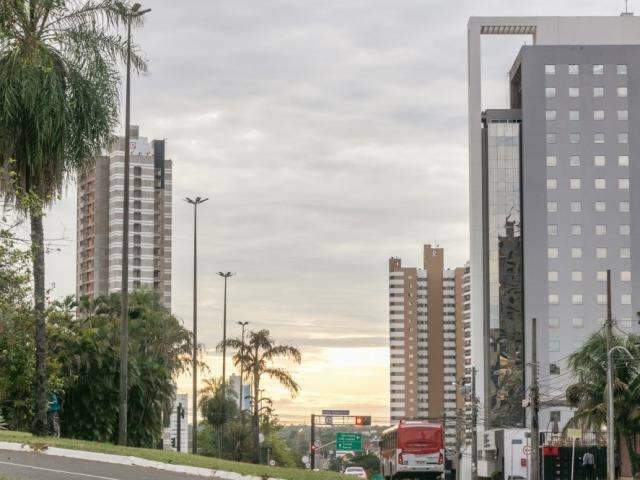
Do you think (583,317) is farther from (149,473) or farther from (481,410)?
(149,473)

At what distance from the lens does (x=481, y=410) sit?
6171 inches

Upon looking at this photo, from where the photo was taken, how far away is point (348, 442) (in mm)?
112625

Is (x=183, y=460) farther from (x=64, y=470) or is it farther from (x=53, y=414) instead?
(x=53, y=414)

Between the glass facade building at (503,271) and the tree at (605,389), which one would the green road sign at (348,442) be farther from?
the tree at (605,389)

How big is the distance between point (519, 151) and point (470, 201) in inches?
371

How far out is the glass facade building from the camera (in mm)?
151125

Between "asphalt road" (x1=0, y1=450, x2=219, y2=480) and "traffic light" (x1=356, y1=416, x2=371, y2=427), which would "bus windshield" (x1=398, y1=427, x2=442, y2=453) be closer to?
"asphalt road" (x1=0, y1=450, x2=219, y2=480)

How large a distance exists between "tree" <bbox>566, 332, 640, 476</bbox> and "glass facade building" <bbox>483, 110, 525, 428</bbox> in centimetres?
8530

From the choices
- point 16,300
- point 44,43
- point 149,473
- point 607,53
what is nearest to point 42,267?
point 16,300

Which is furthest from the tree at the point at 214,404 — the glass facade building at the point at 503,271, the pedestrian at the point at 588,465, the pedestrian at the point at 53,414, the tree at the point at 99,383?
the pedestrian at the point at 53,414

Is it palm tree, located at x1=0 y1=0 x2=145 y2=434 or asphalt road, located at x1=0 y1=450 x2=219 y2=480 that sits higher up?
palm tree, located at x1=0 y1=0 x2=145 y2=434

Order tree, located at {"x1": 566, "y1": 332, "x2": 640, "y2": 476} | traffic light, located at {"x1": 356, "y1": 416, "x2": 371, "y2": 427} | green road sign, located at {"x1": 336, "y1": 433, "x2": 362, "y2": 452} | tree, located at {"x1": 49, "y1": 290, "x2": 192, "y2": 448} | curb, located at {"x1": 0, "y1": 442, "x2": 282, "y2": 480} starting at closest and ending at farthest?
curb, located at {"x1": 0, "y1": 442, "x2": 282, "y2": 480} < tree, located at {"x1": 49, "y1": 290, "x2": 192, "y2": 448} < tree, located at {"x1": 566, "y1": 332, "x2": 640, "y2": 476} < green road sign, located at {"x1": 336, "y1": 433, "x2": 362, "y2": 452} < traffic light, located at {"x1": 356, "y1": 416, "x2": 371, "y2": 427}

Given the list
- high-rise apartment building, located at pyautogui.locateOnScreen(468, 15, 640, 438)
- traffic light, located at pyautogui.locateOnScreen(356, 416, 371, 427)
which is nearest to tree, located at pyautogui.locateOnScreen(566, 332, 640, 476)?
traffic light, located at pyautogui.locateOnScreen(356, 416, 371, 427)

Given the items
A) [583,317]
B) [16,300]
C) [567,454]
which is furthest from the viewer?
[583,317]
